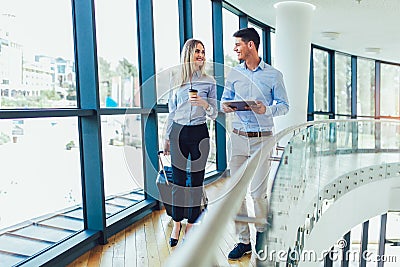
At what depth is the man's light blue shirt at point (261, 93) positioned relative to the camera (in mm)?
2865

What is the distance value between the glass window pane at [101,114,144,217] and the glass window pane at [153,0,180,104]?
0.50m

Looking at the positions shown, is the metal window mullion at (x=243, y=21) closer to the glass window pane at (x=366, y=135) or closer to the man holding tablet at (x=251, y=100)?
the glass window pane at (x=366, y=135)

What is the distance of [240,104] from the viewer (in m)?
2.80

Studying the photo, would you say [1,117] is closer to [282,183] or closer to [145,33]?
[282,183]

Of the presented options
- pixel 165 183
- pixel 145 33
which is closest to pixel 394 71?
pixel 145 33

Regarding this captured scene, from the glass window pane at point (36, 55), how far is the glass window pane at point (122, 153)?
563 millimetres

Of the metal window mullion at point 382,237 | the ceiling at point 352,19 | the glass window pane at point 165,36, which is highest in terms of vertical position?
the ceiling at point 352,19

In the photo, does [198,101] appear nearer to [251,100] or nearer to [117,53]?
[251,100]

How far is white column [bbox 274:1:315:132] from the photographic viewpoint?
5566 millimetres

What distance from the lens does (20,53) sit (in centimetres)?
280

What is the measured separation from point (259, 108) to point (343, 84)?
8.71 metres

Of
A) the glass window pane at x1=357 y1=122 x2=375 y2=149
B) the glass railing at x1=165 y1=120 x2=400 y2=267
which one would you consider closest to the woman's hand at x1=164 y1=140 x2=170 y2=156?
the glass railing at x1=165 y1=120 x2=400 y2=267

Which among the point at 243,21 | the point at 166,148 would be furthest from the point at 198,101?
the point at 243,21

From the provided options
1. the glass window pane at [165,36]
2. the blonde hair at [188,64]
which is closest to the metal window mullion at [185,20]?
the glass window pane at [165,36]
